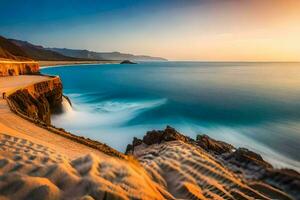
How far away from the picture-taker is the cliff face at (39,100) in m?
13.5

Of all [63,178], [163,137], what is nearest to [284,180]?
[163,137]

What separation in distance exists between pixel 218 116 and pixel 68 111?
1271cm

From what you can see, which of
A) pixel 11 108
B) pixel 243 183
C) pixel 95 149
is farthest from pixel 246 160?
pixel 11 108

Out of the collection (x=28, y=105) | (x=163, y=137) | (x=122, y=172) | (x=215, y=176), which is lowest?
(x=28, y=105)

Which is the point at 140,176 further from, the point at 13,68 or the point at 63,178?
the point at 13,68

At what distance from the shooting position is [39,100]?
18188 millimetres

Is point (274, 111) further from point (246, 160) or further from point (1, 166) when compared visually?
point (1, 166)

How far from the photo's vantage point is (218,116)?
22875 mm

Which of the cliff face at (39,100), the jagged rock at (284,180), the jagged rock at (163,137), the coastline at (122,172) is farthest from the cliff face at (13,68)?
the jagged rock at (284,180)

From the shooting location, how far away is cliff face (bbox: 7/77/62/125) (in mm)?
13453

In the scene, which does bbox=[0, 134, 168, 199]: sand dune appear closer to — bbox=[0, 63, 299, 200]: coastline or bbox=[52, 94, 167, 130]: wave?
bbox=[0, 63, 299, 200]: coastline

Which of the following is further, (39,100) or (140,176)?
(39,100)

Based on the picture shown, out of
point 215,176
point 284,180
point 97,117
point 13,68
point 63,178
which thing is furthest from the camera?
point 13,68

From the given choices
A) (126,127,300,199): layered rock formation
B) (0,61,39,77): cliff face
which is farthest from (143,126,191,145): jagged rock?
(0,61,39,77): cliff face
